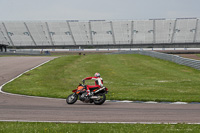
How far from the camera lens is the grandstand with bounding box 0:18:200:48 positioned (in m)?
95.9

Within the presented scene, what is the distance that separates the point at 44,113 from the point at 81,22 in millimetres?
100479

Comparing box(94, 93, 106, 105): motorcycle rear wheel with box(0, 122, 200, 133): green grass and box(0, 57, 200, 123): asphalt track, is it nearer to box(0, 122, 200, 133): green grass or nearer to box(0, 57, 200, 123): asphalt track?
box(0, 57, 200, 123): asphalt track

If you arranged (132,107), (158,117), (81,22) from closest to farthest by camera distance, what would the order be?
(158,117) → (132,107) → (81,22)

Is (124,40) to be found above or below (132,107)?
below

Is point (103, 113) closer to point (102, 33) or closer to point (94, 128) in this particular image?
point (94, 128)

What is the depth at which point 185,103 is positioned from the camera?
1337 cm

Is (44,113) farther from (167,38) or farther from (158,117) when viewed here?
(167,38)

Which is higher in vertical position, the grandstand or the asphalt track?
the asphalt track

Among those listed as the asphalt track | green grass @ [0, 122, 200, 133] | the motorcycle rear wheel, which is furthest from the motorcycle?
green grass @ [0, 122, 200, 133]

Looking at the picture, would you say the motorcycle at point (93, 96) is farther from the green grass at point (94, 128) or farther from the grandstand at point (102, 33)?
the grandstand at point (102, 33)

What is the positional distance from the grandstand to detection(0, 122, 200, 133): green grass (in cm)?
8800

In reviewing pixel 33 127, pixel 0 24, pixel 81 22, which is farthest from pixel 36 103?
pixel 0 24

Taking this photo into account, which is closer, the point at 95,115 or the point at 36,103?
the point at 95,115

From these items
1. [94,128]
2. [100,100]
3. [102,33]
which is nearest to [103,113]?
[100,100]
